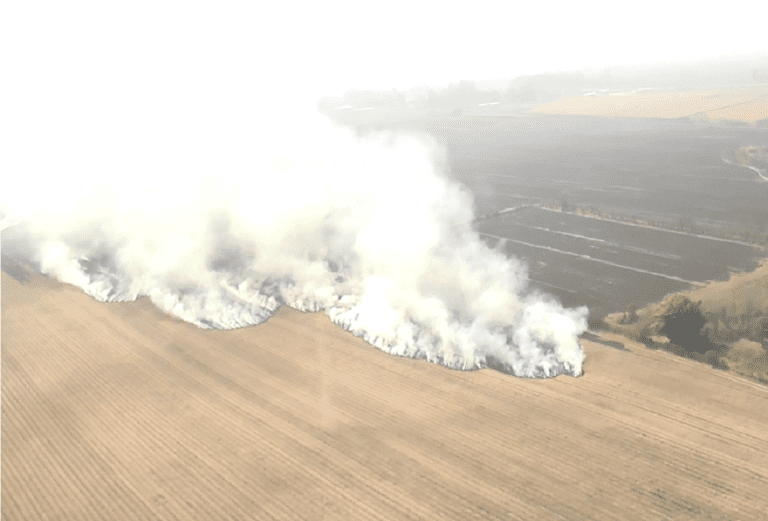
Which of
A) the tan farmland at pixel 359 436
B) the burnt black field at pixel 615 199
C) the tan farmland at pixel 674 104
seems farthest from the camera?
the tan farmland at pixel 674 104

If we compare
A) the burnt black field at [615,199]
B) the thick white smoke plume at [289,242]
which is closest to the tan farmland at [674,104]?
the burnt black field at [615,199]

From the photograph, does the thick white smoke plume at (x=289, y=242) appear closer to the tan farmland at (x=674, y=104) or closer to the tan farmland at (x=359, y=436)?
the tan farmland at (x=359, y=436)

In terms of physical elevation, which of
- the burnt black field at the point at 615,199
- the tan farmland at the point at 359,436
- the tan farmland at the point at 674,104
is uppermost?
the tan farmland at the point at 674,104

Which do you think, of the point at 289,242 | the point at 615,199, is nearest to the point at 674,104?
the point at 615,199

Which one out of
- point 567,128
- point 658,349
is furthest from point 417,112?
point 658,349

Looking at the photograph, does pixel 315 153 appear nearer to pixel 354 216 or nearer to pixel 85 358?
pixel 354 216

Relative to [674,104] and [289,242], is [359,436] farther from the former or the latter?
[674,104]
